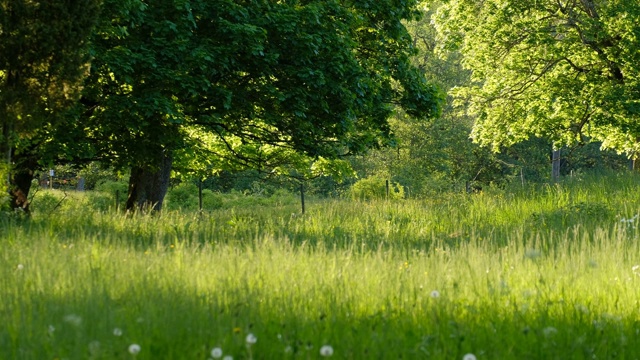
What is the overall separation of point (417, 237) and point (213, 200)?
22.8 meters

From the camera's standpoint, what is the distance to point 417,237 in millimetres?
12219

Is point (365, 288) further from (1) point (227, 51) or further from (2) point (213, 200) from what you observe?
(2) point (213, 200)

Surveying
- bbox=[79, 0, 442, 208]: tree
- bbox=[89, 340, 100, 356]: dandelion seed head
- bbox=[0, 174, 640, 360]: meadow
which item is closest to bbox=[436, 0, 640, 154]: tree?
bbox=[79, 0, 442, 208]: tree

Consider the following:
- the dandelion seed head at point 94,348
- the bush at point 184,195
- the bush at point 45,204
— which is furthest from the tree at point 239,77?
the bush at point 184,195

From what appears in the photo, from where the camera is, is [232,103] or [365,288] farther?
[232,103]

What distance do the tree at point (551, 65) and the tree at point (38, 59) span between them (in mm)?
14456

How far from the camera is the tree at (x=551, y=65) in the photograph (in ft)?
66.0

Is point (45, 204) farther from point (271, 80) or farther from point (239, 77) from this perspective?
point (271, 80)

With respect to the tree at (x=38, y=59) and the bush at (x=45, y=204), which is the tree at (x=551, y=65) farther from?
the tree at (x=38, y=59)

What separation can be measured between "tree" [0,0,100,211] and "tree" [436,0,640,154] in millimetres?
14456

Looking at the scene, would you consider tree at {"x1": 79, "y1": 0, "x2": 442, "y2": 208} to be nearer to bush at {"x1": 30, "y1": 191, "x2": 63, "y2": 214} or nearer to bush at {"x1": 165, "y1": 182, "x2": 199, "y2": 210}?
bush at {"x1": 30, "y1": 191, "x2": 63, "y2": 214}

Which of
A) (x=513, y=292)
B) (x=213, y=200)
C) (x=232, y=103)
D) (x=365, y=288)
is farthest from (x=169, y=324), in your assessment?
(x=213, y=200)

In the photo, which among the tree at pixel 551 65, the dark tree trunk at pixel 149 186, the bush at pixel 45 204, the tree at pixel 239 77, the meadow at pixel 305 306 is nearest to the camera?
the meadow at pixel 305 306

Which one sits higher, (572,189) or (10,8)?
(10,8)
